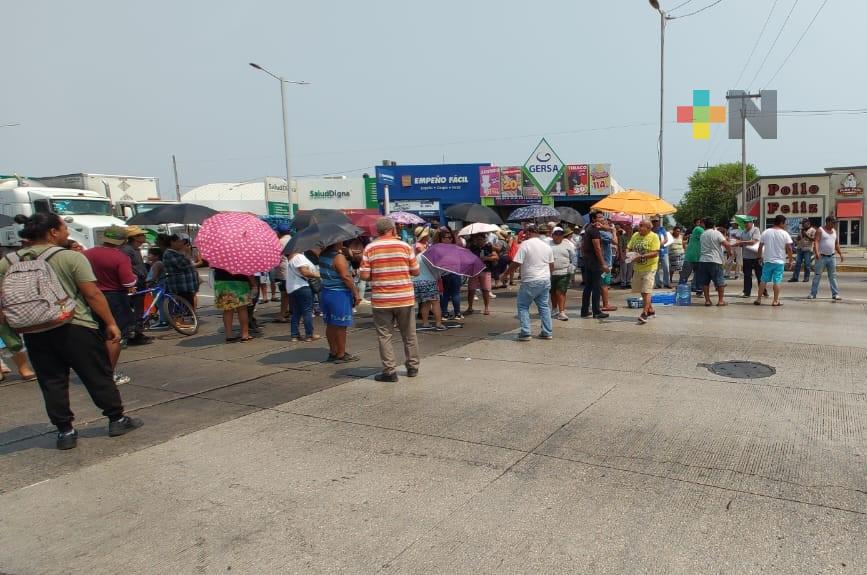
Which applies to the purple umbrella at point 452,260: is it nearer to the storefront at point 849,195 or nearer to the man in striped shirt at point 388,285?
the man in striped shirt at point 388,285

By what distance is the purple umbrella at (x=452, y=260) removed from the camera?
30.7ft

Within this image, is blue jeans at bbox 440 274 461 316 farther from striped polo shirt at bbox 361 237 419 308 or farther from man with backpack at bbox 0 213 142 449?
man with backpack at bbox 0 213 142 449

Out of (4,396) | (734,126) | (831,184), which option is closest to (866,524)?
(4,396)

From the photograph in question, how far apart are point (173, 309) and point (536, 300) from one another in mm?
6098

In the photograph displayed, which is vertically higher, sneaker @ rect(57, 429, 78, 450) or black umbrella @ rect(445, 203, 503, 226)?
black umbrella @ rect(445, 203, 503, 226)

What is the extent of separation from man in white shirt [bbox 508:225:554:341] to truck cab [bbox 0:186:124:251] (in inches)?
701

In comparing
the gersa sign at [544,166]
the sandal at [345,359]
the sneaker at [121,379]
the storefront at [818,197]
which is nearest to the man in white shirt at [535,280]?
the sandal at [345,359]

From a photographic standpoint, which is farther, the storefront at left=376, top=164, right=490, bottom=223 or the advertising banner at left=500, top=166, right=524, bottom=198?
the storefront at left=376, top=164, right=490, bottom=223

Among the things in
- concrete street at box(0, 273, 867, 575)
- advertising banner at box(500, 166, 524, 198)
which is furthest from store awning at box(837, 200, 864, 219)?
concrete street at box(0, 273, 867, 575)

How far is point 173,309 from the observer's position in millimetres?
10195

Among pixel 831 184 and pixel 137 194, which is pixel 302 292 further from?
pixel 831 184

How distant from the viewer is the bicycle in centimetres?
989

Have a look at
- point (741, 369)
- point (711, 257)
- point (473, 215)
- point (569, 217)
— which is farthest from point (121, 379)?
point (569, 217)

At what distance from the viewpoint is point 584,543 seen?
10.6 feet
